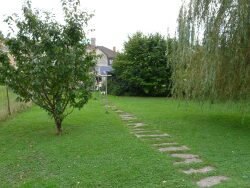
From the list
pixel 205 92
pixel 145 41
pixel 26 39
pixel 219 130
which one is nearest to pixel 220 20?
pixel 205 92

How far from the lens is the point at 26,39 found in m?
8.95

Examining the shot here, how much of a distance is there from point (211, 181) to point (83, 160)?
2469 millimetres

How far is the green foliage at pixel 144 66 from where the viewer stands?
84.8 ft

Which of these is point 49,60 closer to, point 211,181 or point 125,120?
point 125,120

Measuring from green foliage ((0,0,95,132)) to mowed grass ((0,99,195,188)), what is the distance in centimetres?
115

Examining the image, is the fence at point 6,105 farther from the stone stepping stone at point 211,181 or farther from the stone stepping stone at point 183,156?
the stone stepping stone at point 211,181

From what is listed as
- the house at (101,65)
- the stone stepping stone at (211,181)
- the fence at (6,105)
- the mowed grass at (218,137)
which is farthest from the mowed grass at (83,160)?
the fence at (6,105)

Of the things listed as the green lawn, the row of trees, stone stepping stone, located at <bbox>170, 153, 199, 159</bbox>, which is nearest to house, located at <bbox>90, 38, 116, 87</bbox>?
the green lawn

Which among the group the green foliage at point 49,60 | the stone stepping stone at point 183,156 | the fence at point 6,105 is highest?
the green foliage at point 49,60

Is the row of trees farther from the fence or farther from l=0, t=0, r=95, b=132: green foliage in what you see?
the fence

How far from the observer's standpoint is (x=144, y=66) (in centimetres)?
2628

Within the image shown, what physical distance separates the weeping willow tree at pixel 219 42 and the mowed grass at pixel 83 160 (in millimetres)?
2821

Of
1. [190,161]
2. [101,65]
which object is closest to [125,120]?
[190,161]

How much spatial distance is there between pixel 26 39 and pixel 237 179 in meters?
6.26
